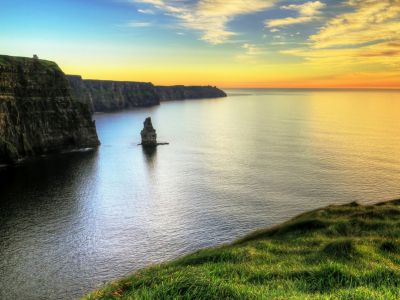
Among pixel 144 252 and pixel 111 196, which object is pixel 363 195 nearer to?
pixel 144 252

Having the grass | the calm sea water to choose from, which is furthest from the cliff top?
the grass

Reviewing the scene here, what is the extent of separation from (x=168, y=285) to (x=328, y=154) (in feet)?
475

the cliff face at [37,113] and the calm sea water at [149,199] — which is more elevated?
the cliff face at [37,113]

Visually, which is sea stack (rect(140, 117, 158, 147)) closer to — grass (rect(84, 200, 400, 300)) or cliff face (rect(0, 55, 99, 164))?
cliff face (rect(0, 55, 99, 164))

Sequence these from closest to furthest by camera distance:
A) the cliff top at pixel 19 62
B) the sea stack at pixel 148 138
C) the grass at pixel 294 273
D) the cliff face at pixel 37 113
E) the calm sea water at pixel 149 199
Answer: the grass at pixel 294 273, the calm sea water at pixel 149 199, the cliff face at pixel 37 113, the cliff top at pixel 19 62, the sea stack at pixel 148 138

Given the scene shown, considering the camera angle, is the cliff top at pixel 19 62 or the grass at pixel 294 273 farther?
the cliff top at pixel 19 62

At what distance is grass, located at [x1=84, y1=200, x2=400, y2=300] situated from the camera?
1678 centimetres

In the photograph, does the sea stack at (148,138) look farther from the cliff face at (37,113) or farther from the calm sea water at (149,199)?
the cliff face at (37,113)

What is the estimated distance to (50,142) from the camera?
160 meters

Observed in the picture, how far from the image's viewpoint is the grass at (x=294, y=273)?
16.8 metres

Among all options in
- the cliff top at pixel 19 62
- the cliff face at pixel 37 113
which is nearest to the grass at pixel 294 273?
the cliff face at pixel 37 113

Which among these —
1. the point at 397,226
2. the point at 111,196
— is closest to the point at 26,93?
the point at 111,196

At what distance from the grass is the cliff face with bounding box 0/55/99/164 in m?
122

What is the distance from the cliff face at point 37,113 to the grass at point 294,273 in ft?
402
